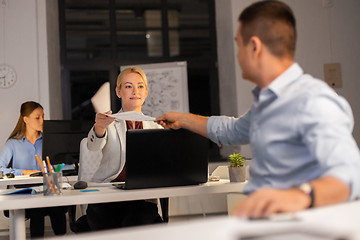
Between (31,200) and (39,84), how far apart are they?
4826 mm

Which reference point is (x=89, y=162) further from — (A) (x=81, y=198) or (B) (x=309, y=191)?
(B) (x=309, y=191)

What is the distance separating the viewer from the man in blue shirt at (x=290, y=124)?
1130mm

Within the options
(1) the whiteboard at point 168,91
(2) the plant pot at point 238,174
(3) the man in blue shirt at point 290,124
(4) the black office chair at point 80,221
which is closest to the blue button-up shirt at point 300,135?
(3) the man in blue shirt at point 290,124

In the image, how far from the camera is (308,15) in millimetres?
7125

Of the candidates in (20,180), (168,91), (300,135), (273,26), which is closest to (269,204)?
(300,135)

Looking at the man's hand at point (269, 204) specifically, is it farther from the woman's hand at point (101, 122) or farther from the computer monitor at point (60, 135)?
the computer monitor at point (60, 135)

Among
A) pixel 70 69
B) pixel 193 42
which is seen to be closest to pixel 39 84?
pixel 70 69

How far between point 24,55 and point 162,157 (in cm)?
494

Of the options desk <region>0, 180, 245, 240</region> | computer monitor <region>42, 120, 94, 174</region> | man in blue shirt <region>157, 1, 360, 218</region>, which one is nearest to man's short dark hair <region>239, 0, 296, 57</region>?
man in blue shirt <region>157, 1, 360, 218</region>

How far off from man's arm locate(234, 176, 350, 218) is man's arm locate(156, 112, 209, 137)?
1011 mm

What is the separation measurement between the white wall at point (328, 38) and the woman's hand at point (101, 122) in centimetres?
455

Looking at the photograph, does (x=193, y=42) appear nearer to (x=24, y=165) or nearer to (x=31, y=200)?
(x=24, y=165)

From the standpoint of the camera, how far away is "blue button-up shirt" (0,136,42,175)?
4.91 metres

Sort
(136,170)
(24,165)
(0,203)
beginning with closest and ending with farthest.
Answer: (0,203) → (136,170) → (24,165)
